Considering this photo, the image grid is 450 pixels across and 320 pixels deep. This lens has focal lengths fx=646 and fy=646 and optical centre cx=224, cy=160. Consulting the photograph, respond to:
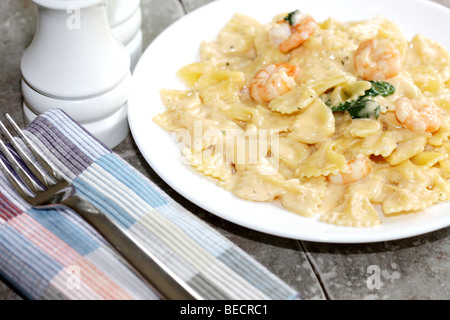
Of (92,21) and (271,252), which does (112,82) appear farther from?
(271,252)

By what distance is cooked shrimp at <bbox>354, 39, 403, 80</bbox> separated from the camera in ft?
8.01

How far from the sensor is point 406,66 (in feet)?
8.70

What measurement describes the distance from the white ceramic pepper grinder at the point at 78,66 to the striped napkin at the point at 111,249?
306 millimetres

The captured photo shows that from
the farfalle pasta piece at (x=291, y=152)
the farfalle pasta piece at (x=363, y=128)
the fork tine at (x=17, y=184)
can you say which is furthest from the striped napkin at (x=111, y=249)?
the farfalle pasta piece at (x=363, y=128)

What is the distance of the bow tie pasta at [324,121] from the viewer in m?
2.20

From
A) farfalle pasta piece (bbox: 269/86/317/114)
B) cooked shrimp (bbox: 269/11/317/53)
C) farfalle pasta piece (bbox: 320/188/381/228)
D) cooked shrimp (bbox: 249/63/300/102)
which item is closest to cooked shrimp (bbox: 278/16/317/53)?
cooked shrimp (bbox: 269/11/317/53)

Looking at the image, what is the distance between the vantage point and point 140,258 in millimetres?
1789

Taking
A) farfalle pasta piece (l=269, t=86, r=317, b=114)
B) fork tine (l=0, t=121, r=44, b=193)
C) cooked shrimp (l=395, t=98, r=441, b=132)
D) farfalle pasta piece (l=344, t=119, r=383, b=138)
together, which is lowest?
fork tine (l=0, t=121, r=44, b=193)

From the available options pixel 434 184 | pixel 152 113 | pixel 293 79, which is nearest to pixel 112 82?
pixel 152 113

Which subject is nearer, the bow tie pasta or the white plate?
the white plate

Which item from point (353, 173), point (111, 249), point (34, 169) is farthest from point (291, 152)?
point (34, 169)

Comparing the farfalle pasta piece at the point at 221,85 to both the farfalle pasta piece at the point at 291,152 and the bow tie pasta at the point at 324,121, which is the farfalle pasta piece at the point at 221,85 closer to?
the bow tie pasta at the point at 324,121

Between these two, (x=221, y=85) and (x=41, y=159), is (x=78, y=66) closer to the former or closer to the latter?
(x=41, y=159)

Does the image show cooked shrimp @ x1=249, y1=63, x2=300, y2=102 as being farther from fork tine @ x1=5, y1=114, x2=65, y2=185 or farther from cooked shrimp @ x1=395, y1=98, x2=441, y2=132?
fork tine @ x1=5, y1=114, x2=65, y2=185
